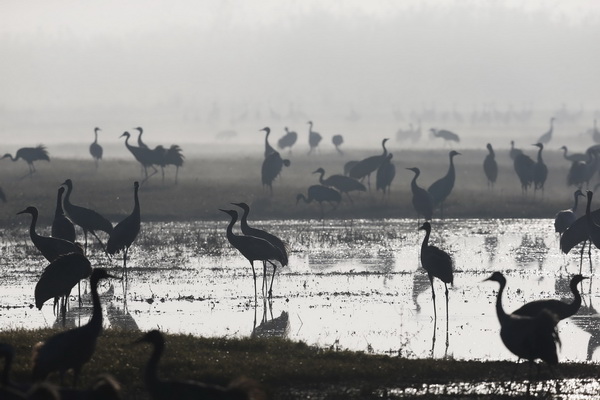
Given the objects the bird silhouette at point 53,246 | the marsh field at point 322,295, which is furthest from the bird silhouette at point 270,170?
the bird silhouette at point 53,246

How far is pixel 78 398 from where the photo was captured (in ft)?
29.0

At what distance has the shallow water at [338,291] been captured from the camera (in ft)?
53.2

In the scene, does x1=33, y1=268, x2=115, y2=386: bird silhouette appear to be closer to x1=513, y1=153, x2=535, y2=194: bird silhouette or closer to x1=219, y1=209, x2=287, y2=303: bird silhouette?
x1=219, y1=209, x2=287, y2=303: bird silhouette

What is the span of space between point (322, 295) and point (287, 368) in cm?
655

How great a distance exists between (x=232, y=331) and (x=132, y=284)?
181 inches

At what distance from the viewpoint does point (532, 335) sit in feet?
40.3

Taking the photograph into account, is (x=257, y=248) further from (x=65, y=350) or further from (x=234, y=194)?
(x=234, y=194)

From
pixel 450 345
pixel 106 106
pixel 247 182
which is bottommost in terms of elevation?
pixel 450 345

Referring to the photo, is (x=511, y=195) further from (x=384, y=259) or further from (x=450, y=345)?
(x=450, y=345)

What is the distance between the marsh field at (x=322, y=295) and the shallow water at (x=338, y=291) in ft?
0.16

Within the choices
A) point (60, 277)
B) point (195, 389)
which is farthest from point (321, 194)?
point (195, 389)

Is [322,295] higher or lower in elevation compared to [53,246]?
lower

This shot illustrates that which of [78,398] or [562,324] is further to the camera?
[562,324]

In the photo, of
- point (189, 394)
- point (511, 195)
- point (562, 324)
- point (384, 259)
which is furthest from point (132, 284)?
point (511, 195)
